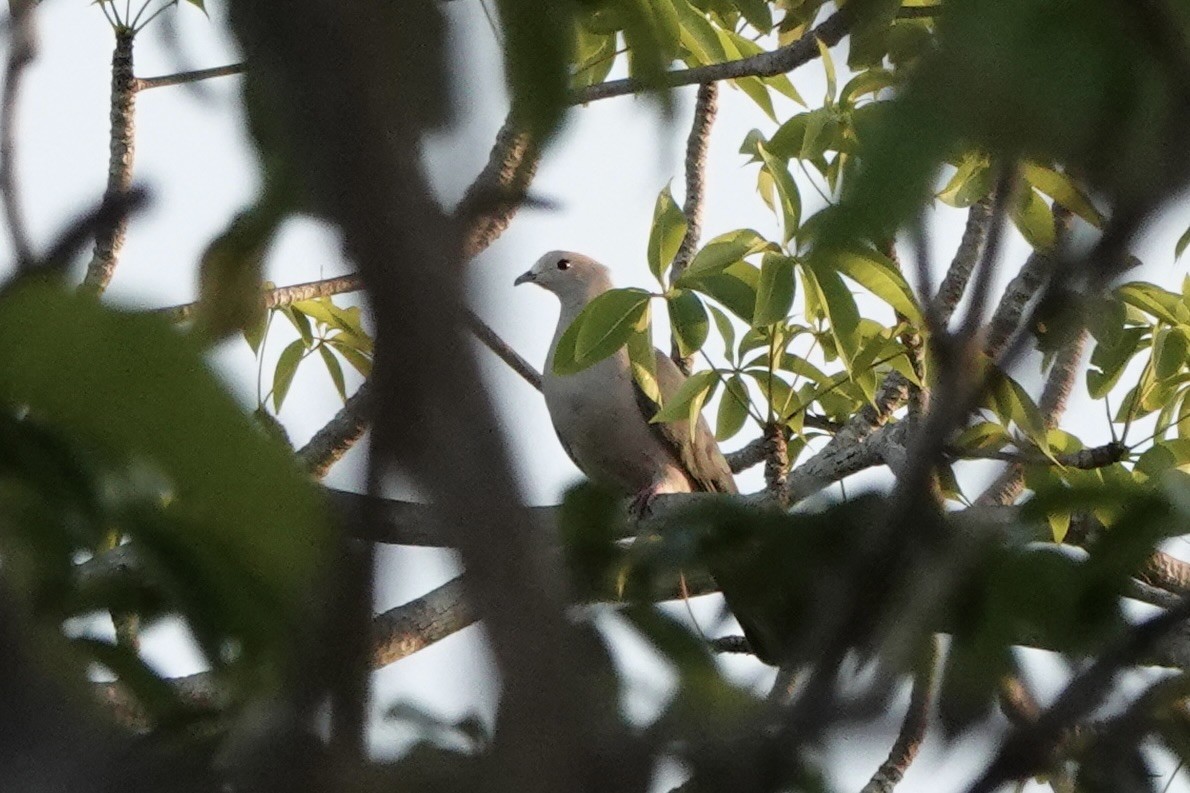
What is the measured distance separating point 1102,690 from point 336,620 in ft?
1.10

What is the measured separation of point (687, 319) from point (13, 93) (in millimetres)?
2011

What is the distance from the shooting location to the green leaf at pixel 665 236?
2.73m

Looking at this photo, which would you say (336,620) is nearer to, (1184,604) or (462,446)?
(462,446)

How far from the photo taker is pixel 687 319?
2.71 m

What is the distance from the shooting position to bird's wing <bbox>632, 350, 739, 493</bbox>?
514 cm

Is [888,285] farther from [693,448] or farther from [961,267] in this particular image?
[693,448]

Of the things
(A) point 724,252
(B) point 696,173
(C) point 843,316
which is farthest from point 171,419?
(B) point 696,173

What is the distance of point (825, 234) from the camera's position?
44cm

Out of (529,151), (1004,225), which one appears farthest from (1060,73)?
(529,151)

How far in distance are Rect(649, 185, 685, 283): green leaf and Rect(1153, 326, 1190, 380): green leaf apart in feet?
2.92

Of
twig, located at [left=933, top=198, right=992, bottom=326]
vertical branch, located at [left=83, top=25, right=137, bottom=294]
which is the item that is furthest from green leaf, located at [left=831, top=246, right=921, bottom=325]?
vertical branch, located at [left=83, top=25, right=137, bottom=294]

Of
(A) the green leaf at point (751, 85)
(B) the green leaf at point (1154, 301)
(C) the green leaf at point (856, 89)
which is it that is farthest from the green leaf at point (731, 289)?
(B) the green leaf at point (1154, 301)

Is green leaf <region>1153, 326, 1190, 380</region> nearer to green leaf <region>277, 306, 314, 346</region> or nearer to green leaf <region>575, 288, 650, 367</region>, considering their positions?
green leaf <region>575, 288, 650, 367</region>

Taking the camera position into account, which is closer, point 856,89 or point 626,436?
point 856,89
